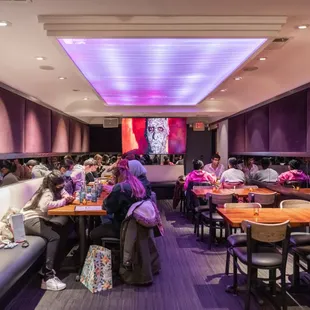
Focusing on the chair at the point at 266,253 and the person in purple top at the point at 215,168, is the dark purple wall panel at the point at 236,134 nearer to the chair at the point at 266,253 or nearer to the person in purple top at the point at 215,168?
the person in purple top at the point at 215,168

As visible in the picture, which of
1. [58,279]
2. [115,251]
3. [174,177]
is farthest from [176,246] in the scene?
[174,177]

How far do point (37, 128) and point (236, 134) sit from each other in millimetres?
5572

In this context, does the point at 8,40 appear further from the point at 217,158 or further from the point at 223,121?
the point at 223,121

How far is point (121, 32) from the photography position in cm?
325

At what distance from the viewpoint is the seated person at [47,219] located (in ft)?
14.1

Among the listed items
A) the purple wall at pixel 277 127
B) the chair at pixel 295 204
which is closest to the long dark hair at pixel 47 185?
the chair at pixel 295 204

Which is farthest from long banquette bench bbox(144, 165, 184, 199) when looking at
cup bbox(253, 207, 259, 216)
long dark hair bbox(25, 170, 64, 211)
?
cup bbox(253, 207, 259, 216)

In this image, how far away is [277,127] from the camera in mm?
7129

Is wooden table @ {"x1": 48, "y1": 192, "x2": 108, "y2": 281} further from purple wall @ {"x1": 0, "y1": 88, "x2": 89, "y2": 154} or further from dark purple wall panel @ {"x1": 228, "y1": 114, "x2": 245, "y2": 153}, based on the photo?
dark purple wall panel @ {"x1": 228, "y1": 114, "x2": 245, "y2": 153}

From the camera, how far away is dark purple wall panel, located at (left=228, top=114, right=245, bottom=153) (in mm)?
9727

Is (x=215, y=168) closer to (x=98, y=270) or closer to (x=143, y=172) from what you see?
(x=143, y=172)

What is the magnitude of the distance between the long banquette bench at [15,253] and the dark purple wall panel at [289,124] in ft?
14.4

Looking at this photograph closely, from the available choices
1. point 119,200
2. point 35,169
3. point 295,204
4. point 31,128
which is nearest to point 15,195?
point 119,200

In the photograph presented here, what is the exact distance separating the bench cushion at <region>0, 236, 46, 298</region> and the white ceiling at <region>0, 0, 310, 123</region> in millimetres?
2184
